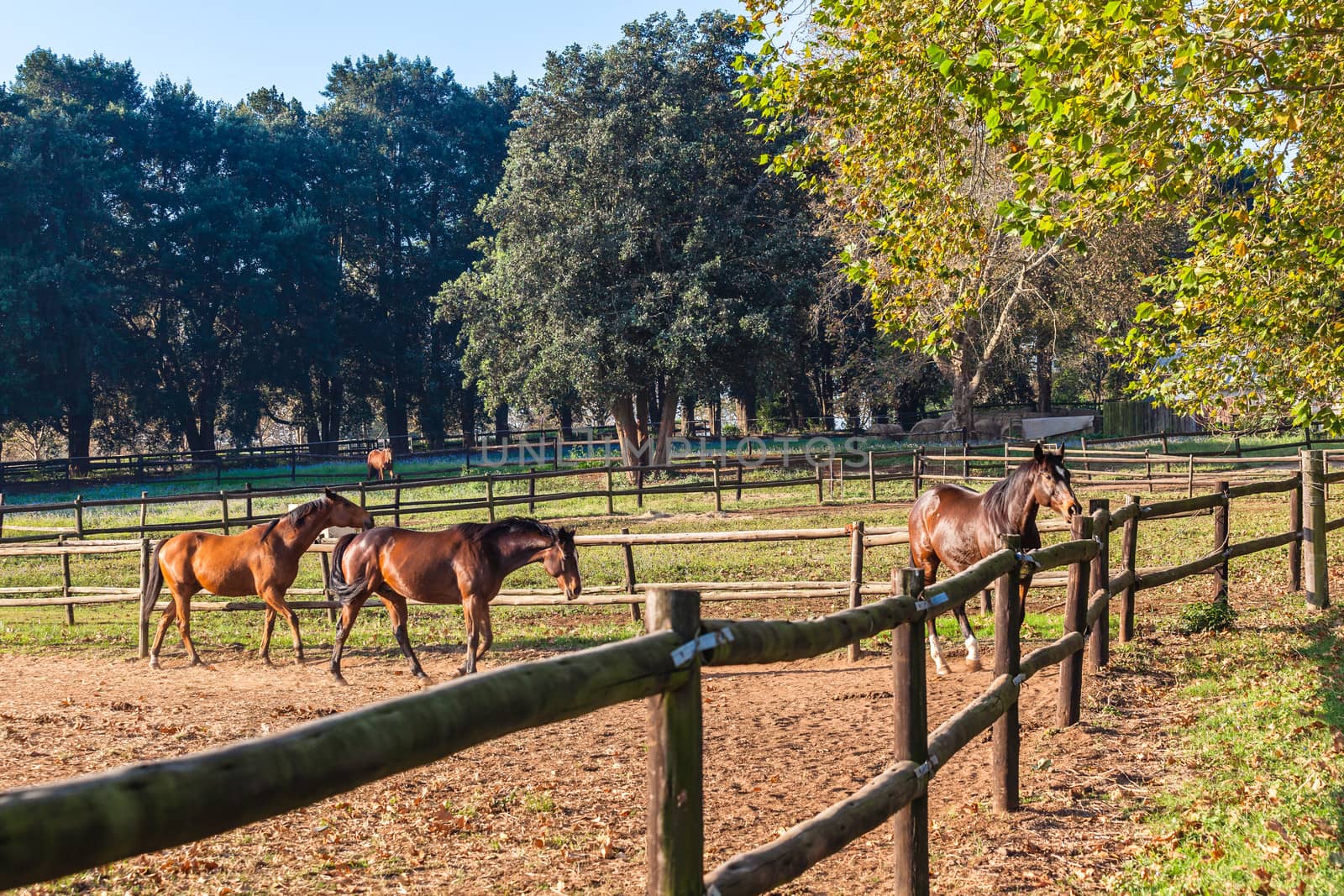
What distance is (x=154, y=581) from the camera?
38.7 ft

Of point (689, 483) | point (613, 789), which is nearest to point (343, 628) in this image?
point (613, 789)

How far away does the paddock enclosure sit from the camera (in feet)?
5.27

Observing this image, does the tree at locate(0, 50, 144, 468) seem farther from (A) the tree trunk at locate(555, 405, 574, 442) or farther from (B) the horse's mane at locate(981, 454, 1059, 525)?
(B) the horse's mane at locate(981, 454, 1059, 525)

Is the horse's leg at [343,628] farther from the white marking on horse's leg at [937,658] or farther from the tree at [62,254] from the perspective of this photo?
the tree at [62,254]

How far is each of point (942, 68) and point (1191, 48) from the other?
1711mm

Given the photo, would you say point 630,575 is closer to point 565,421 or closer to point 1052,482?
point 1052,482

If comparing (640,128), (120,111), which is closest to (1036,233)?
(640,128)

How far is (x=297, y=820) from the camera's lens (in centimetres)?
569

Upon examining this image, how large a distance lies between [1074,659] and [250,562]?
8437 millimetres

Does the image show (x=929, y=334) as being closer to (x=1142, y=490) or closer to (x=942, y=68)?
(x=942, y=68)

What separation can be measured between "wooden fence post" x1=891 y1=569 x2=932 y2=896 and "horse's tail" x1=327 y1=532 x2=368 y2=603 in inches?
295

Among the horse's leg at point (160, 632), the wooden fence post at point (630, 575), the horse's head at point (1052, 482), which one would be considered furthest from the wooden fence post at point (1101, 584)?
the horse's leg at point (160, 632)

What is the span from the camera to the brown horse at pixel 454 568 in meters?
9.99

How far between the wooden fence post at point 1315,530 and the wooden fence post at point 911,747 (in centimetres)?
820
